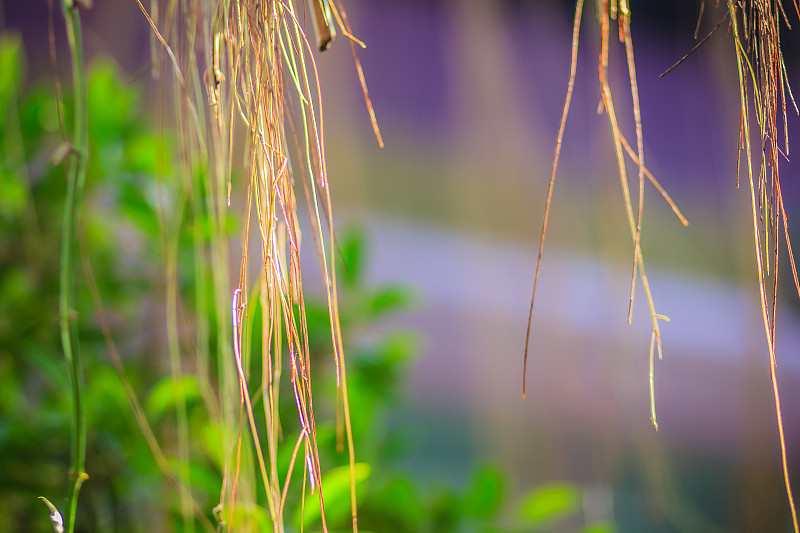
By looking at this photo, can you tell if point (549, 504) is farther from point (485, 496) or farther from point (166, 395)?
point (166, 395)

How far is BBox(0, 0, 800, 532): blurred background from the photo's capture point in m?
1.14

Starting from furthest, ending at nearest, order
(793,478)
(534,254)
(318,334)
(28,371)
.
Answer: (534,254), (793,478), (28,371), (318,334)

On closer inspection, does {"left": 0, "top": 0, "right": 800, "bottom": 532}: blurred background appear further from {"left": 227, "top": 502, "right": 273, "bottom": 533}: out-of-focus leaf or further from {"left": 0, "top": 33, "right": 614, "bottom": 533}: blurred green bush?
{"left": 227, "top": 502, "right": 273, "bottom": 533}: out-of-focus leaf

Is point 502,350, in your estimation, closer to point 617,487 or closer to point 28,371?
point 617,487

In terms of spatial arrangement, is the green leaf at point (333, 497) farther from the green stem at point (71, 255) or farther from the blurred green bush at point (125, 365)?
the green stem at point (71, 255)

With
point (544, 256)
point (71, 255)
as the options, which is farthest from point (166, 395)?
point (544, 256)

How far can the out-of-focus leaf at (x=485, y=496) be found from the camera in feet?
2.10

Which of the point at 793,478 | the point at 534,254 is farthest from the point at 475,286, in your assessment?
the point at 793,478

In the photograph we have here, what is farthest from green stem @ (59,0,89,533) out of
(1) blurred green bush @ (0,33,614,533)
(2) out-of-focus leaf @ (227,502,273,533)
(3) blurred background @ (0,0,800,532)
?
(3) blurred background @ (0,0,800,532)

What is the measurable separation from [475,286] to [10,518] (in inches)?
37.2

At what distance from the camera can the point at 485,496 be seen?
64 centimetres

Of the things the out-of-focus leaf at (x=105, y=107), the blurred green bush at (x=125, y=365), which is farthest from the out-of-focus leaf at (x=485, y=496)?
the out-of-focus leaf at (x=105, y=107)

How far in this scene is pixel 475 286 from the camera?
1.38 metres

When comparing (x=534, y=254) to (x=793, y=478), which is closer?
(x=793, y=478)
